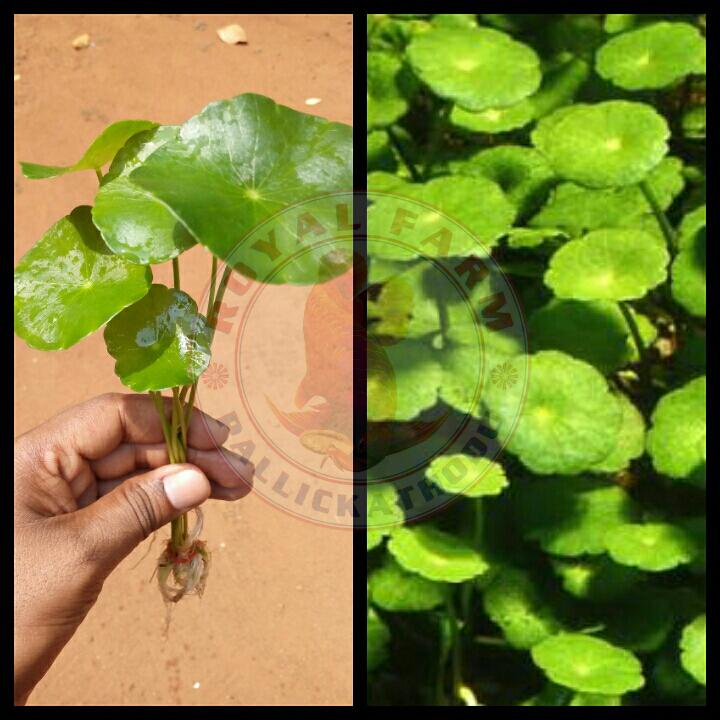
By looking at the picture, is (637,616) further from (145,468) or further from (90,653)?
(90,653)

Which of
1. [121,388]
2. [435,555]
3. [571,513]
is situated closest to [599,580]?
[571,513]

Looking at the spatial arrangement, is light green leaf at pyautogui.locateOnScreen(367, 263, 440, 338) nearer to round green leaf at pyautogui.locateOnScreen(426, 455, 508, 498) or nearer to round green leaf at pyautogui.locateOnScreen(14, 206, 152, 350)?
round green leaf at pyautogui.locateOnScreen(426, 455, 508, 498)

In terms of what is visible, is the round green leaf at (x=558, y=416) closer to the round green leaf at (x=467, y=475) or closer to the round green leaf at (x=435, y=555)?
the round green leaf at (x=467, y=475)

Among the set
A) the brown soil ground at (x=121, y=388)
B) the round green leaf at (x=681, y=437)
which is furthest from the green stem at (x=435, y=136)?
the round green leaf at (x=681, y=437)

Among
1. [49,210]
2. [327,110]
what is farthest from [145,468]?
[327,110]

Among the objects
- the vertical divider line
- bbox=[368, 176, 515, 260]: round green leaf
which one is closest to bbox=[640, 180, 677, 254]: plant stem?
bbox=[368, 176, 515, 260]: round green leaf

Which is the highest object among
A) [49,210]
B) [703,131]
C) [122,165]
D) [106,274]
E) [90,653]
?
[122,165]
